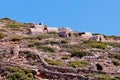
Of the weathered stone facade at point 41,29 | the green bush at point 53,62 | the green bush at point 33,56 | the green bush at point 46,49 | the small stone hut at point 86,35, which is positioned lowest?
the green bush at point 53,62

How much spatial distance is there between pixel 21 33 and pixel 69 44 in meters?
8.81

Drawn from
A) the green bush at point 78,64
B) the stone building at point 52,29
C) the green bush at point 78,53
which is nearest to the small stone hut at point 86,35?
the stone building at point 52,29

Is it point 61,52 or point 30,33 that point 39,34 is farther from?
point 61,52

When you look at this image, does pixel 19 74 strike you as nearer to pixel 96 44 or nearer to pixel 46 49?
pixel 46 49

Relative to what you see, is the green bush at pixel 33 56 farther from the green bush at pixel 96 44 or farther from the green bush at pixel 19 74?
the green bush at pixel 96 44

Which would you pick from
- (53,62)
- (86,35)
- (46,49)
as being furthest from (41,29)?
(53,62)

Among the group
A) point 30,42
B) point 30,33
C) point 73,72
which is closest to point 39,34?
point 30,33

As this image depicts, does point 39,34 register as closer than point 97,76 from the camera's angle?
No

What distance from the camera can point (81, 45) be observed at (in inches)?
2181

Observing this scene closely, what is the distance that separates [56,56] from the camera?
49938 mm

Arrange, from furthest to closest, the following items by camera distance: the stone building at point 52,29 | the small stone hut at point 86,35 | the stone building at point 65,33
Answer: the stone building at point 52,29 → the small stone hut at point 86,35 → the stone building at point 65,33

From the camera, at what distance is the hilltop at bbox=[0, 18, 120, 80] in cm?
4428

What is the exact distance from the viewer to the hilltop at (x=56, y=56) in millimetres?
44284

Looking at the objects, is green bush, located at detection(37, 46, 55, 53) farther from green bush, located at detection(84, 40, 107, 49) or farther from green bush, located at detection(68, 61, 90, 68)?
green bush, located at detection(84, 40, 107, 49)
